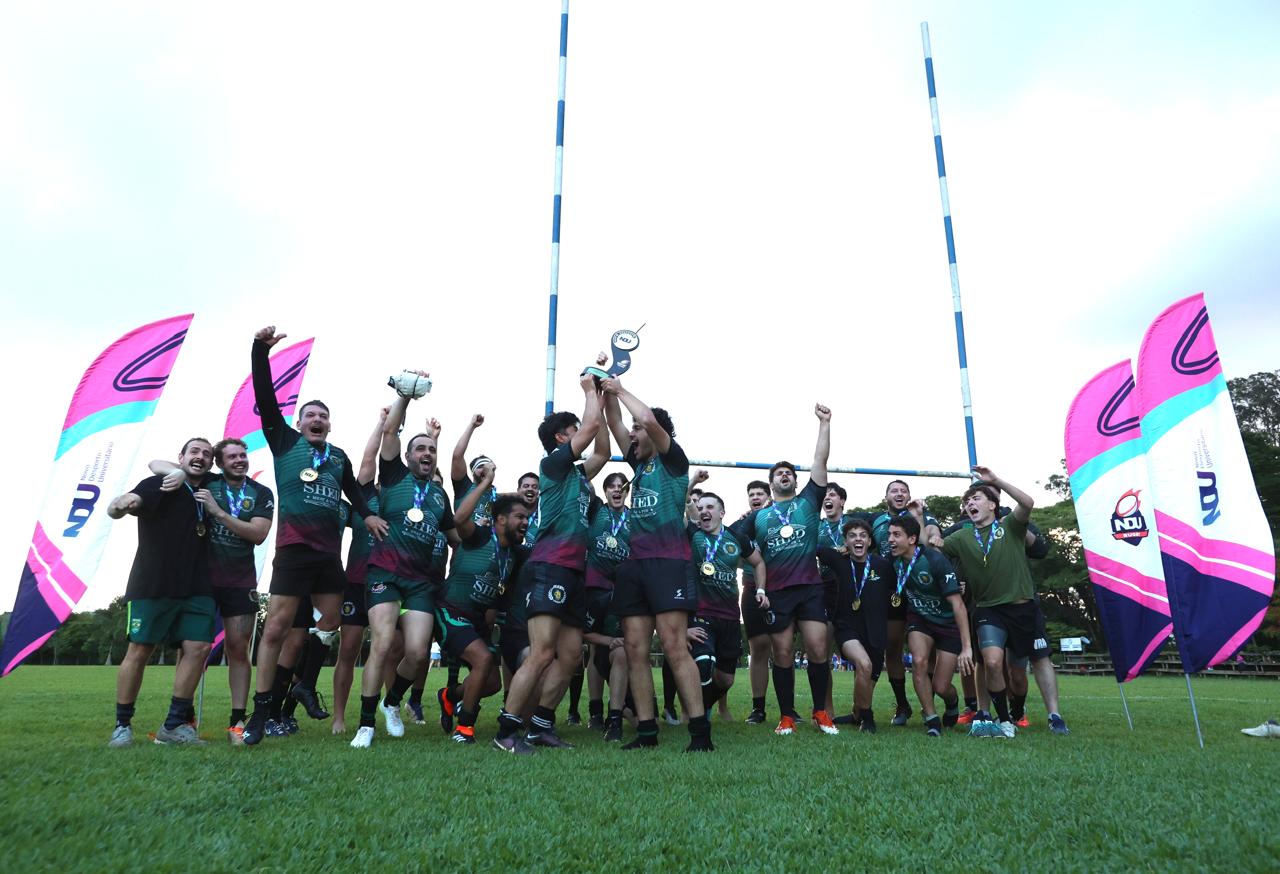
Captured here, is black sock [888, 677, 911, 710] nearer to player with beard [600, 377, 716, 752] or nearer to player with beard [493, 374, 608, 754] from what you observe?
player with beard [600, 377, 716, 752]

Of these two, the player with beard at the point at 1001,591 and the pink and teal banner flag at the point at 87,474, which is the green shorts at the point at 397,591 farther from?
the player with beard at the point at 1001,591

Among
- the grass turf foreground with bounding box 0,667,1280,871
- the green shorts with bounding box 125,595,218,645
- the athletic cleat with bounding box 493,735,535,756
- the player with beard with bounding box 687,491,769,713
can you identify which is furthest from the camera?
the player with beard with bounding box 687,491,769,713

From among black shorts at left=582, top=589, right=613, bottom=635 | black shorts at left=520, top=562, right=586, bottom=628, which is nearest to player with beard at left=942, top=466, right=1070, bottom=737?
black shorts at left=582, top=589, right=613, bottom=635

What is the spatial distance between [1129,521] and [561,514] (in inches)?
207

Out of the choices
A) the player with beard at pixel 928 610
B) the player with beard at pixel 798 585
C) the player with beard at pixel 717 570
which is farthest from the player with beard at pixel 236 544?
the player with beard at pixel 928 610

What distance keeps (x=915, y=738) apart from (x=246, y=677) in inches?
192

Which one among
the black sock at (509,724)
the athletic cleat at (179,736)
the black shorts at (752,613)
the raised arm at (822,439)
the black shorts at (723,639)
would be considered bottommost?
the athletic cleat at (179,736)

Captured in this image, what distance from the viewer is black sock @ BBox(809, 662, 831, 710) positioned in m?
6.48

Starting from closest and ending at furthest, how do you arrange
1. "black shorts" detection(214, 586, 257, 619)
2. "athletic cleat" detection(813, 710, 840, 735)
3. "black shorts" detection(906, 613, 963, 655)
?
"black shorts" detection(214, 586, 257, 619)
"athletic cleat" detection(813, 710, 840, 735)
"black shorts" detection(906, 613, 963, 655)

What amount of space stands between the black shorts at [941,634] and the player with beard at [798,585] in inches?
41.1

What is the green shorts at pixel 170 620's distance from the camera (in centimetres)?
533

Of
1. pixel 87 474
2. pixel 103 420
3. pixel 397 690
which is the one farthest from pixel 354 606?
pixel 103 420

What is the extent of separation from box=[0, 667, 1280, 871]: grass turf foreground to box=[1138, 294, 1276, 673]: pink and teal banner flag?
930 millimetres

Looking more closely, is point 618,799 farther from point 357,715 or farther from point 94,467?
point 94,467
